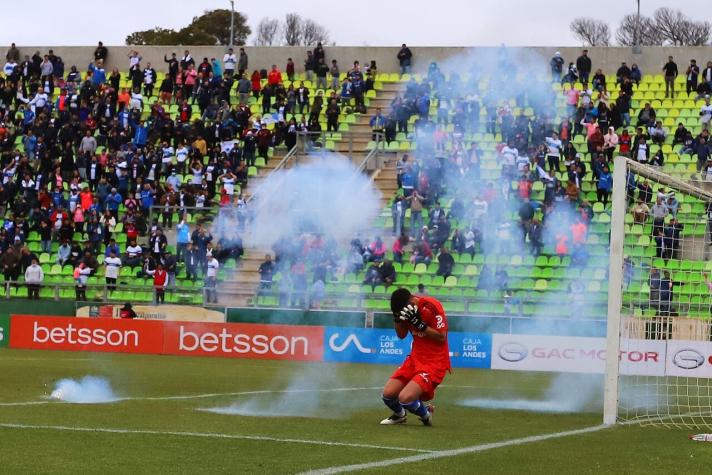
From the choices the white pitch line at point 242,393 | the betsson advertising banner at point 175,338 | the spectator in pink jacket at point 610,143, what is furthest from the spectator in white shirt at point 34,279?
the white pitch line at point 242,393

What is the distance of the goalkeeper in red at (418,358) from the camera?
13797 millimetres

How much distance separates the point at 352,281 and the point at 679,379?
10.3m

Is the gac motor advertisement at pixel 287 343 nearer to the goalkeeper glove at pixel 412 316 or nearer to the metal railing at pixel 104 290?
the metal railing at pixel 104 290

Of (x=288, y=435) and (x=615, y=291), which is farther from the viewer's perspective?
(x=615, y=291)

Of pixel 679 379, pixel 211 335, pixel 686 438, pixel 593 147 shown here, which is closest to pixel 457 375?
pixel 679 379

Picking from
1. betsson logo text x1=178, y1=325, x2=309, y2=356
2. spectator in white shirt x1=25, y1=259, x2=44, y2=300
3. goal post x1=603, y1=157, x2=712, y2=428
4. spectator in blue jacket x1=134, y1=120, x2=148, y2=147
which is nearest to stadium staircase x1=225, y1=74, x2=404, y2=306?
betsson logo text x1=178, y1=325, x2=309, y2=356

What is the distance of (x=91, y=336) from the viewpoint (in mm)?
30875

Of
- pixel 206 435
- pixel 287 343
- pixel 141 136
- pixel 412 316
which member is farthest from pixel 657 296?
pixel 141 136

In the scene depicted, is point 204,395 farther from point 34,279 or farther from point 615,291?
point 34,279

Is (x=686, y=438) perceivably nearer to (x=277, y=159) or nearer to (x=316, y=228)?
(x=316, y=228)

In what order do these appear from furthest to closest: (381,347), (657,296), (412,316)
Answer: (381,347), (657,296), (412,316)

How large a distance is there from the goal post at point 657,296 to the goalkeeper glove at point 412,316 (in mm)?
2367

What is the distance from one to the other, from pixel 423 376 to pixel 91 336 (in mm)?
18317

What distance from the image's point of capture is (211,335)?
3044 centimetres
